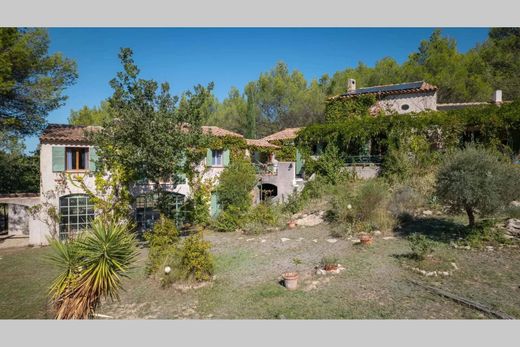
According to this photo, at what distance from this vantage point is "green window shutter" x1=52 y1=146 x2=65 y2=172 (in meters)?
16.7

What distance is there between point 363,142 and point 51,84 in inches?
766

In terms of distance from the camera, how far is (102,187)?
55.5 feet

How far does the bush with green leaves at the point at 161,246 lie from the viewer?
10.0 metres

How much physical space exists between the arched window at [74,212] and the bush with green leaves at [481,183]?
1692 centimetres

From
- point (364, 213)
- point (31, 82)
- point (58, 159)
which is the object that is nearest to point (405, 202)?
point (364, 213)

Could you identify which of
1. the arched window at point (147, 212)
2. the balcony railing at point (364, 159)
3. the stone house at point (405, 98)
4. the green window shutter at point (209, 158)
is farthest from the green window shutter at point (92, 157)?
the stone house at point (405, 98)

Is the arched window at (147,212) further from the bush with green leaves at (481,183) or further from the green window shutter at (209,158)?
the bush with green leaves at (481,183)

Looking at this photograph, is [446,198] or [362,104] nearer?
[446,198]

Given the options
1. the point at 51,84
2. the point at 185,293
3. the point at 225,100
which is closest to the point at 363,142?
the point at 185,293

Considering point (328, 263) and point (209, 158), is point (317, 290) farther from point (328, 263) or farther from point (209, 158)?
point (209, 158)

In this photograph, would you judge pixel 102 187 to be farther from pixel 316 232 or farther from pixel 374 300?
pixel 374 300

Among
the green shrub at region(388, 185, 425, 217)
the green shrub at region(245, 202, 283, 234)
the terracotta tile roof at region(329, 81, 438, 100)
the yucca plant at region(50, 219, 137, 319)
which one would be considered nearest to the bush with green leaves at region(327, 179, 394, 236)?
the green shrub at region(388, 185, 425, 217)

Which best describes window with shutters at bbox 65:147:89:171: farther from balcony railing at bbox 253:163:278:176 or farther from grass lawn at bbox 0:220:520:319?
balcony railing at bbox 253:163:278:176

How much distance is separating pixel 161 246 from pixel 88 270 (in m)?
3.25
